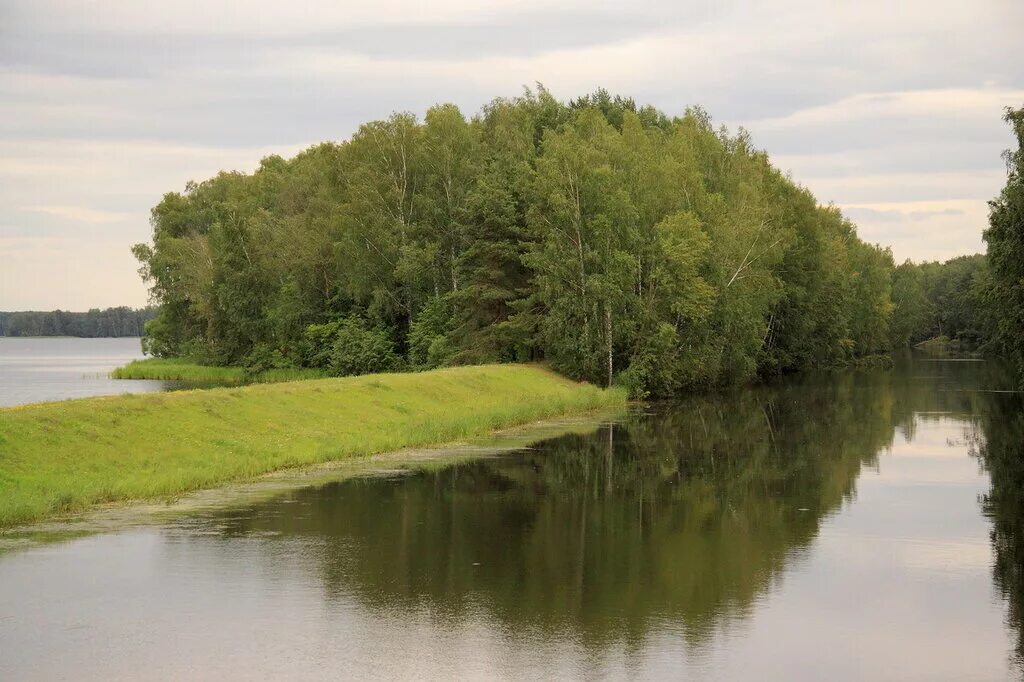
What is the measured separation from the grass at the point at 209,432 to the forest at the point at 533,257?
51.2 ft

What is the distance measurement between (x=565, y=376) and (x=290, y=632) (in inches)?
2078

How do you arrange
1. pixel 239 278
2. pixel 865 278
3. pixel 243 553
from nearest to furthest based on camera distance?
pixel 243 553
pixel 239 278
pixel 865 278

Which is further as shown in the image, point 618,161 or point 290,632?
point 618,161

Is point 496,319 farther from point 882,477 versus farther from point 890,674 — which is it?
point 890,674

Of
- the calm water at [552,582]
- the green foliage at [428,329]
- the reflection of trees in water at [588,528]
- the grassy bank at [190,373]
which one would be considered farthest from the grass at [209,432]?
the grassy bank at [190,373]

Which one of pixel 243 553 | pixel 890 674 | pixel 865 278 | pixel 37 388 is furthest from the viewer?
pixel 865 278

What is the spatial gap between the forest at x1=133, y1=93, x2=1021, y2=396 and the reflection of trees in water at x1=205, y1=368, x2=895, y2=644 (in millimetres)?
22936

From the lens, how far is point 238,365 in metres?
105

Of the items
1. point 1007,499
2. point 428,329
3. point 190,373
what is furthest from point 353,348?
point 1007,499

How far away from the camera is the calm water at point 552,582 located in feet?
53.1

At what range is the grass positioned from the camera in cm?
2841

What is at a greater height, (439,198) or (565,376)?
(439,198)

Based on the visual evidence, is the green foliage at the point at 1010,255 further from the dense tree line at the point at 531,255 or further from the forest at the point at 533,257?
the dense tree line at the point at 531,255

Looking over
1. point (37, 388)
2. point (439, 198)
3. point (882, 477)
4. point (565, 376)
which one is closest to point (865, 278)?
point (439, 198)
